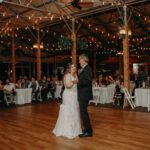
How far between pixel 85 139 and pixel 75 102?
75 centimetres

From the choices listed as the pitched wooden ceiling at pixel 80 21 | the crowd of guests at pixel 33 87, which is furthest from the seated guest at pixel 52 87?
the pitched wooden ceiling at pixel 80 21

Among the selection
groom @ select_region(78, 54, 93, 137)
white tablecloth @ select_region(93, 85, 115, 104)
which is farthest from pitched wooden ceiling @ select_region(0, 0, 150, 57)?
groom @ select_region(78, 54, 93, 137)

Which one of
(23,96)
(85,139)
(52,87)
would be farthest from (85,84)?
(52,87)

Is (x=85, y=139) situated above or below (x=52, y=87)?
below

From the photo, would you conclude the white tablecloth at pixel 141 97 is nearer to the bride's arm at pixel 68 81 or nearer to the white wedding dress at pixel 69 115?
the white wedding dress at pixel 69 115

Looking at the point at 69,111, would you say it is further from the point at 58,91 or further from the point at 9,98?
the point at 58,91

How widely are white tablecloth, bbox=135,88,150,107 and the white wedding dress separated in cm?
401

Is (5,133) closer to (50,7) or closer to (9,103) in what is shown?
(9,103)

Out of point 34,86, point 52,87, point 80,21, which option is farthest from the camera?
point 80,21

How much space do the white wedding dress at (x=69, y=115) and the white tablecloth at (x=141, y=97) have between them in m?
4.01

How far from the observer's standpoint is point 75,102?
16.4 feet

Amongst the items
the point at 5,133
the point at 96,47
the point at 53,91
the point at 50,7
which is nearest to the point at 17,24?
the point at 50,7

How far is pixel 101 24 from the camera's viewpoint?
14352 millimetres

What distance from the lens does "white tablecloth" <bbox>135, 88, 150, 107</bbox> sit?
8383 millimetres
